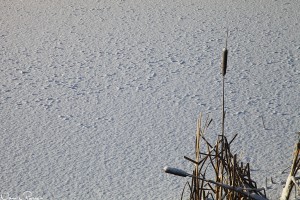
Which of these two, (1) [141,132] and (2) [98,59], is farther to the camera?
(2) [98,59]

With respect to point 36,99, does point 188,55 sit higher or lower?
higher

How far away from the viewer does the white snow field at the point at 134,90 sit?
1.28 m

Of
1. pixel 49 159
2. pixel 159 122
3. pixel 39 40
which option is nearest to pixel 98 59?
pixel 39 40

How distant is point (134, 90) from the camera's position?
5.40ft

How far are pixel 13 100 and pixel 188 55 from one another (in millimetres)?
568

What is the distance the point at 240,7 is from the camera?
7.16ft

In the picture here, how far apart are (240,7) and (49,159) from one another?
114 cm

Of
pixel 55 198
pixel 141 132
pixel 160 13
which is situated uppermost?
pixel 160 13

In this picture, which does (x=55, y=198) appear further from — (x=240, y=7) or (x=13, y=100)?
(x=240, y=7)

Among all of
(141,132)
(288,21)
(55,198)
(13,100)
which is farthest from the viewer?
(288,21)

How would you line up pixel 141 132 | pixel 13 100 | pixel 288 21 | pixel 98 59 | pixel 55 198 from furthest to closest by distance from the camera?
pixel 288 21
pixel 98 59
pixel 13 100
pixel 141 132
pixel 55 198

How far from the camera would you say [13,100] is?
159cm

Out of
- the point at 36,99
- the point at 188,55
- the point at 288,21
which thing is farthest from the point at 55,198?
the point at 288,21

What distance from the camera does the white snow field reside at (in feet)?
4.18
